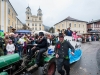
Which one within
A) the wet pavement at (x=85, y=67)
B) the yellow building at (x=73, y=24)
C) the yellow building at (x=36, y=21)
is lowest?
the wet pavement at (x=85, y=67)

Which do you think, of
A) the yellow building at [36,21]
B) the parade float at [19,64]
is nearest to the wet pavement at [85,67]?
the parade float at [19,64]

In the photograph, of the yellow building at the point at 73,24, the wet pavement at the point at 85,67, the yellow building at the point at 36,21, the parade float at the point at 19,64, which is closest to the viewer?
the parade float at the point at 19,64

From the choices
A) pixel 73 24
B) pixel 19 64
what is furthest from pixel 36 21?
pixel 19 64

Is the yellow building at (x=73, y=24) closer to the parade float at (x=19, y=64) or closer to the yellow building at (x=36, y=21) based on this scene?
the yellow building at (x=36, y=21)

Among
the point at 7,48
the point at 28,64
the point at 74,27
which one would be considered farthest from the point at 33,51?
the point at 74,27

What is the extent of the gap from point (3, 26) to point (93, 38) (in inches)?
910

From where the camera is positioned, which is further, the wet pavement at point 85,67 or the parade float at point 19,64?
the wet pavement at point 85,67

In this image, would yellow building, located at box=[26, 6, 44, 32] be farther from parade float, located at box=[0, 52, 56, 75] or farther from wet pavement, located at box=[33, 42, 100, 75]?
parade float, located at box=[0, 52, 56, 75]

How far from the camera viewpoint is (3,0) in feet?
87.7

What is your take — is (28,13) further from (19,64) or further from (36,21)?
(19,64)

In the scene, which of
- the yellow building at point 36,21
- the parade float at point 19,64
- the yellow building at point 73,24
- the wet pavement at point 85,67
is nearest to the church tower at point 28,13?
the yellow building at point 36,21

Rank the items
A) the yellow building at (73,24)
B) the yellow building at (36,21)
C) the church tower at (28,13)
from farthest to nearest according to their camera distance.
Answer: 1. the yellow building at (36,21)
2. the church tower at (28,13)
3. the yellow building at (73,24)

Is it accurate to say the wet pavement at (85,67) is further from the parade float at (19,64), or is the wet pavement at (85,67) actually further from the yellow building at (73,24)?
the yellow building at (73,24)

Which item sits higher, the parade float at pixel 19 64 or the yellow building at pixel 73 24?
the yellow building at pixel 73 24
